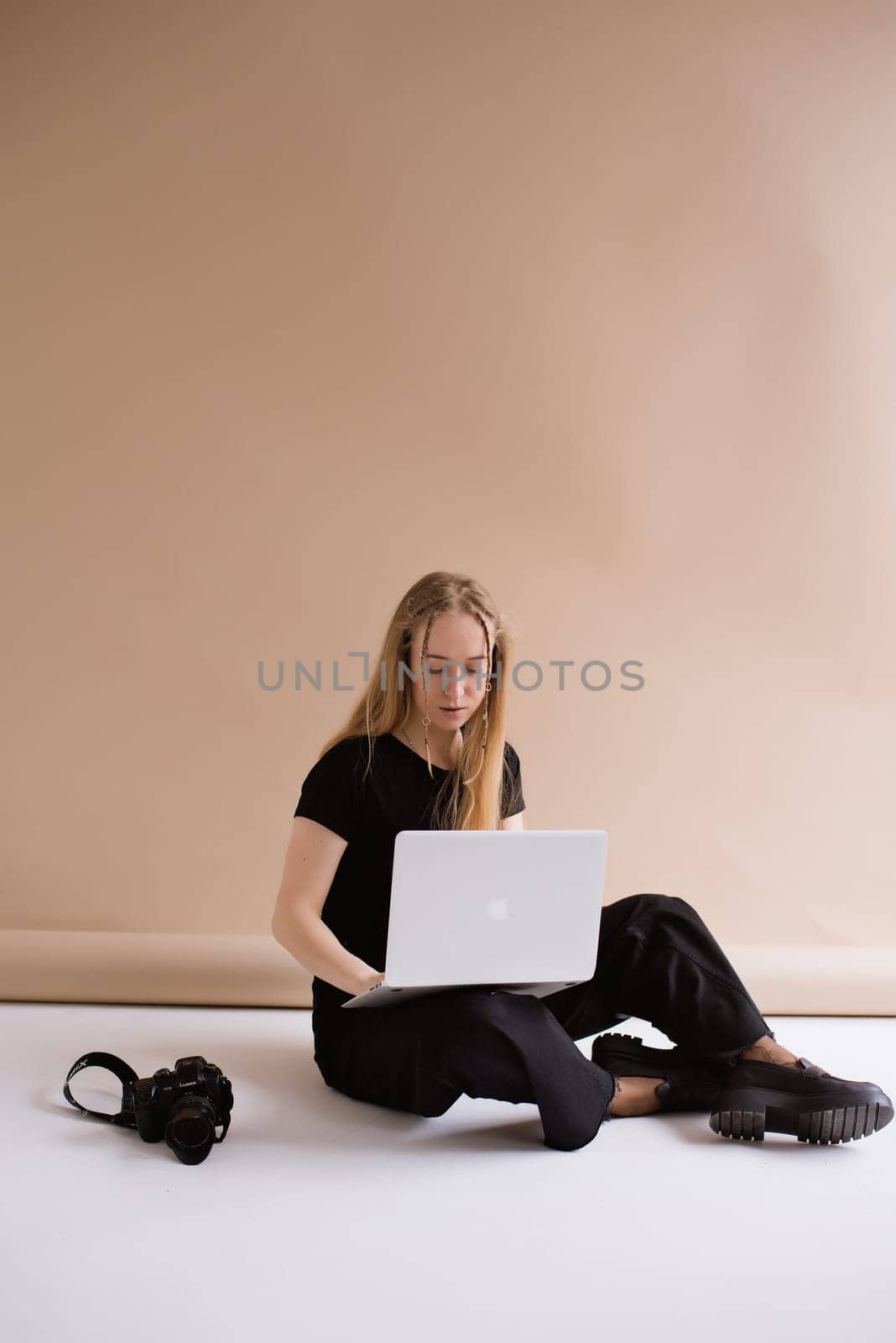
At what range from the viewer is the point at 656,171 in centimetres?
375

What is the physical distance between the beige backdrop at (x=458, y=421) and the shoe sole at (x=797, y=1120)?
3.77 ft

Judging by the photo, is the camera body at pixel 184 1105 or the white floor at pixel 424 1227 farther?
the camera body at pixel 184 1105

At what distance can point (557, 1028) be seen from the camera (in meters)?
2.25

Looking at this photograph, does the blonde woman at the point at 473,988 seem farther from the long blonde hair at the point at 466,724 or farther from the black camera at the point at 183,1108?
the black camera at the point at 183,1108

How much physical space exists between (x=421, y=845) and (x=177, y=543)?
177cm

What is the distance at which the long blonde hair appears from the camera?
8.14ft

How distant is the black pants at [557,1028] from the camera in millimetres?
2176

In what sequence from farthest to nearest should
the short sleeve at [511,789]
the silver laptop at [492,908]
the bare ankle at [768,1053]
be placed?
the short sleeve at [511,789] < the bare ankle at [768,1053] < the silver laptop at [492,908]

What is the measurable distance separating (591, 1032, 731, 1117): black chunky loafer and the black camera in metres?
0.72

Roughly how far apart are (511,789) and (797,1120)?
0.80 meters

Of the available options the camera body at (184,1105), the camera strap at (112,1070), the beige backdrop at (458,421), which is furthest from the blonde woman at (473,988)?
the beige backdrop at (458,421)

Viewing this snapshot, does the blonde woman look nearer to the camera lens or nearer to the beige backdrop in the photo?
the camera lens

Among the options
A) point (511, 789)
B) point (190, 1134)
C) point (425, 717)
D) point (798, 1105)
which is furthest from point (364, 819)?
point (798, 1105)

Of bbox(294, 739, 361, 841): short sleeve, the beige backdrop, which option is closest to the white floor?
bbox(294, 739, 361, 841): short sleeve
